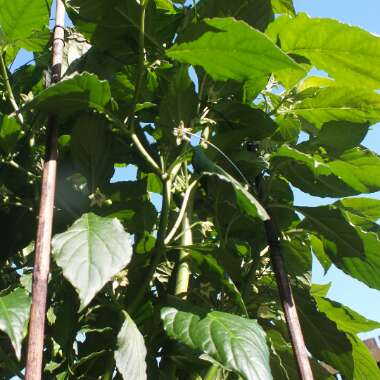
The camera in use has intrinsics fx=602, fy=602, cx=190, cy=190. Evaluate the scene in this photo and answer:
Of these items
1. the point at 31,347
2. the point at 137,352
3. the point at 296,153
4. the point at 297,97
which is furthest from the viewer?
the point at 297,97

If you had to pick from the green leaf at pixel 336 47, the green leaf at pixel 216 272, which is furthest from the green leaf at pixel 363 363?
the green leaf at pixel 336 47

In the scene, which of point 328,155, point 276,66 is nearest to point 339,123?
point 328,155

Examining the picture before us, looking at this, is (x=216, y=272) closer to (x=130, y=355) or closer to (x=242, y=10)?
(x=130, y=355)

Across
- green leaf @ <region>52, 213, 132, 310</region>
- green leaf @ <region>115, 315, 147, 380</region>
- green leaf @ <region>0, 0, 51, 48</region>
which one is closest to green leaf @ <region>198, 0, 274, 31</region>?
green leaf @ <region>0, 0, 51, 48</region>

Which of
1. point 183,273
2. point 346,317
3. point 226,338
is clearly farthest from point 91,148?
point 346,317

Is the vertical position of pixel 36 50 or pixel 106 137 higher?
pixel 36 50

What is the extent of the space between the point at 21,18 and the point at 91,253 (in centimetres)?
52

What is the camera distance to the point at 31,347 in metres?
0.60

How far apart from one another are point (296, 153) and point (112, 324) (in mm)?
423

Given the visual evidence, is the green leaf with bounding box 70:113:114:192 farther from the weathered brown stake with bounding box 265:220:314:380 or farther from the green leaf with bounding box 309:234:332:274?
the green leaf with bounding box 309:234:332:274

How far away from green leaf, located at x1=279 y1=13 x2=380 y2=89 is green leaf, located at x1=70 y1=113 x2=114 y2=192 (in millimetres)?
365

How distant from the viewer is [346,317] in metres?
1.22

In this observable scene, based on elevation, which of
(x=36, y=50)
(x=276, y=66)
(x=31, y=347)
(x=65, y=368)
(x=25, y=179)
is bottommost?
(x=65, y=368)

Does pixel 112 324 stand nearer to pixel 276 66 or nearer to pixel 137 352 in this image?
pixel 137 352
